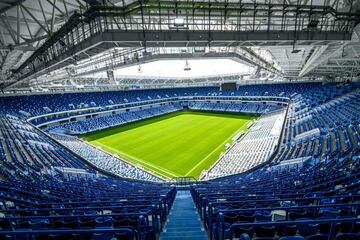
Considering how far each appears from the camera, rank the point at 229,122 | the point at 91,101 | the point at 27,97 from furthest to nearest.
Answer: the point at 91,101 → the point at 229,122 → the point at 27,97

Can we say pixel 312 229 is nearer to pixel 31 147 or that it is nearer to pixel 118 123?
pixel 31 147

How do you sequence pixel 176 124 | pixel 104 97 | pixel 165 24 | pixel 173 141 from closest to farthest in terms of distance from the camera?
pixel 165 24 < pixel 173 141 < pixel 176 124 < pixel 104 97

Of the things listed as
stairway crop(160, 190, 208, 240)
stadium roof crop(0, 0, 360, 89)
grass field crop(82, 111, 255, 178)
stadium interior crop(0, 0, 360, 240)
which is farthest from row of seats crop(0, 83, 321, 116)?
stairway crop(160, 190, 208, 240)

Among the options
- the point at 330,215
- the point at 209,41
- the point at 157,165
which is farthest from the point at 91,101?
the point at 330,215

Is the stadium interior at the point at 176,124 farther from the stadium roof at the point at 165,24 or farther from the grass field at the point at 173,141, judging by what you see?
the grass field at the point at 173,141

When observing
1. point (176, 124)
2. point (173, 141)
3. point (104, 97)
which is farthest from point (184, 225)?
point (104, 97)

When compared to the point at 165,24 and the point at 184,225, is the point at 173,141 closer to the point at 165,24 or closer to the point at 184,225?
the point at 165,24
